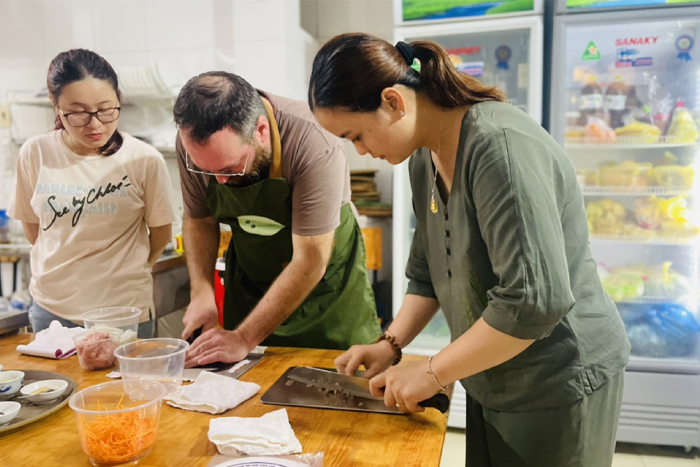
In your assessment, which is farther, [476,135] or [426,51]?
[426,51]

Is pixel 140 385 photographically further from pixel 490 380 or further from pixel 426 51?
pixel 426 51

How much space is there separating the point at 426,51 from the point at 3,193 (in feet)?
12.3

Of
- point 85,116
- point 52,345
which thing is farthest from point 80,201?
point 52,345

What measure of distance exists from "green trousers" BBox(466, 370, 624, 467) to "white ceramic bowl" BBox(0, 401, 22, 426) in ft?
3.07

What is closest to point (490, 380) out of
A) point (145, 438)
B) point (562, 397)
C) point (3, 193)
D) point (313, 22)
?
point (562, 397)

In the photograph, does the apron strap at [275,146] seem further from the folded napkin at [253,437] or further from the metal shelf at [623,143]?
the metal shelf at [623,143]

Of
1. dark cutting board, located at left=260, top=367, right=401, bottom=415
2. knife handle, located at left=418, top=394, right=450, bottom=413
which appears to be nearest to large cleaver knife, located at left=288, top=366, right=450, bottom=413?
dark cutting board, located at left=260, top=367, right=401, bottom=415

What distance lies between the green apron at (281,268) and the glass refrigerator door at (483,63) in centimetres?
118

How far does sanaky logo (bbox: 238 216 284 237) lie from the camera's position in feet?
5.51

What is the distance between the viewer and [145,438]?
0.91m

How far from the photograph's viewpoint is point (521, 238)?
2.73 feet

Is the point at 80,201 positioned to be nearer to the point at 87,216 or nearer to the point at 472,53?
the point at 87,216

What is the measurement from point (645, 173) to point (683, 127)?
280mm

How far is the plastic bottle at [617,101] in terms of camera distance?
2775 millimetres
